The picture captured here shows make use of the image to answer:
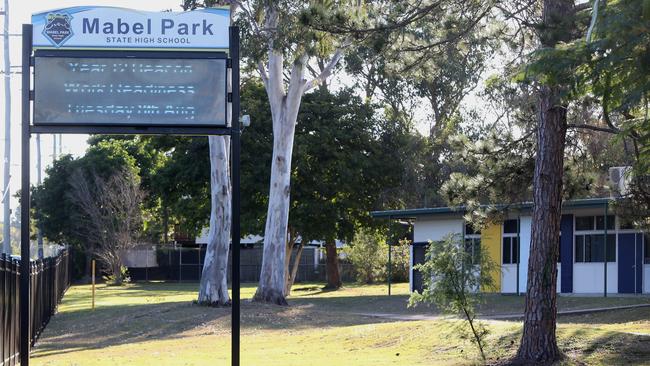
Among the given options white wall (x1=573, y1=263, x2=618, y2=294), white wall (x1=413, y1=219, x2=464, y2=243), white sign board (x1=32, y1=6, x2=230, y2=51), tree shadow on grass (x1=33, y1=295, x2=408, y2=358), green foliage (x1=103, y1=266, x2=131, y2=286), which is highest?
white sign board (x1=32, y1=6, x2=230, y2=51)

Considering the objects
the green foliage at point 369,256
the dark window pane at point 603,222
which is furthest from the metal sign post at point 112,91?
the green foliage at point 369,256

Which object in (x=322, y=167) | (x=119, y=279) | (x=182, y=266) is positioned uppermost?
(x=322, y=167)

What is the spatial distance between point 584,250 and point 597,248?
62 cm

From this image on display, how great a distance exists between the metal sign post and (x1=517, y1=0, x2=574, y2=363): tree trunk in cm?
460

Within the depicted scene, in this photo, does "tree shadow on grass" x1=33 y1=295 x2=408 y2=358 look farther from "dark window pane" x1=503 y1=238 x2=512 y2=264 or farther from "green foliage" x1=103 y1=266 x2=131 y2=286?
"green foliage" x1=103 y1=266 x2=131 y2=286

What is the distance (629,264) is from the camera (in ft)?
110

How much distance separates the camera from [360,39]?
1564cm

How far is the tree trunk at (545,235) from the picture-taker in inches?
576

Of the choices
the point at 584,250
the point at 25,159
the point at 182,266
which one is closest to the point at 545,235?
the point at 25,159

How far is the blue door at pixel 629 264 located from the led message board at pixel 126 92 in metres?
23.6

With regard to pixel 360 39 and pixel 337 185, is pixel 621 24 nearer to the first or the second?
pixel 360 39

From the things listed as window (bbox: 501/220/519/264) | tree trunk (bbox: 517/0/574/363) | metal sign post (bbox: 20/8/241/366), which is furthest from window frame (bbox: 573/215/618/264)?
metal sign post (bbox: 20/8/241/366)

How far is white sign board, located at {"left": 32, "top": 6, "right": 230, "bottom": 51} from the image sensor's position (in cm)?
1291

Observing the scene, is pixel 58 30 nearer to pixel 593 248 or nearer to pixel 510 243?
pixel 593 248
